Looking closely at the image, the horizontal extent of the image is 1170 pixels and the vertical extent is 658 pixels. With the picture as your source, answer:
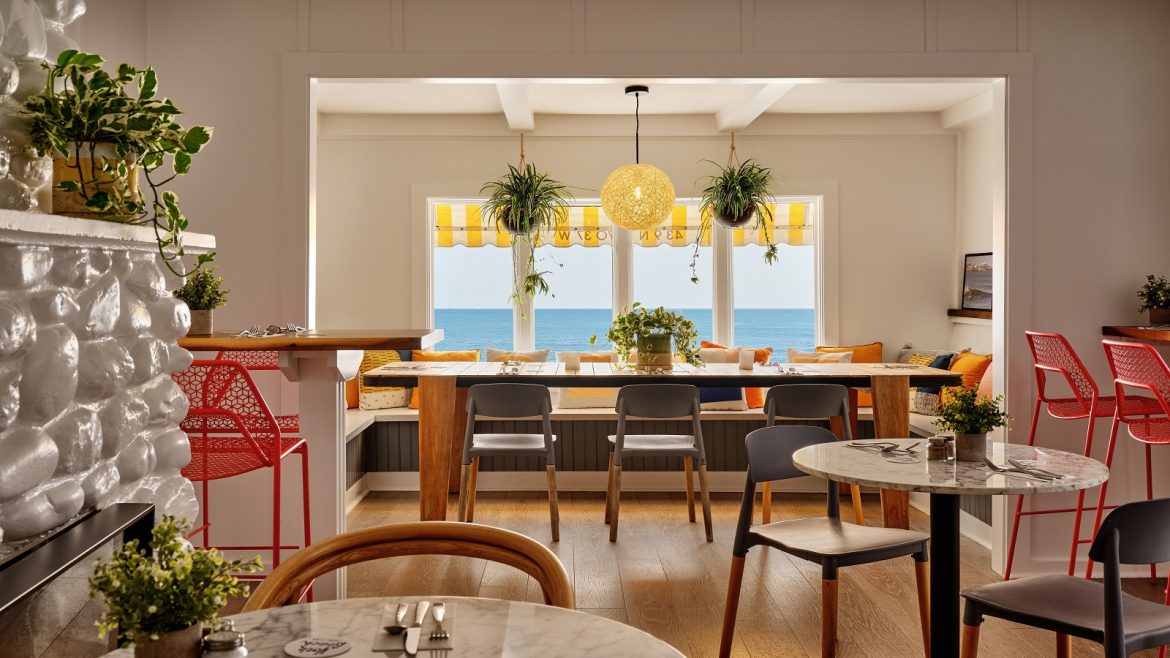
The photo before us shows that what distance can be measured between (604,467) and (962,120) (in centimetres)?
384

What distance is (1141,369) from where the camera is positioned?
3541 mm

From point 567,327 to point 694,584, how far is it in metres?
20.0

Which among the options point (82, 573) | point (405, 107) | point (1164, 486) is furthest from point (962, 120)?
point (82, 573)

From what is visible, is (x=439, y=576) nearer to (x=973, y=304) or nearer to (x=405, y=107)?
(x=405, y=107)

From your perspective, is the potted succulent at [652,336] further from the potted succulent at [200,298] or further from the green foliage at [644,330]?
the potted succulent at [200,298]

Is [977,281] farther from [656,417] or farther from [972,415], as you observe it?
[972,415]

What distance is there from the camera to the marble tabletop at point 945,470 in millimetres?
2299

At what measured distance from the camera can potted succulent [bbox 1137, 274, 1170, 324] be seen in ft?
13.3

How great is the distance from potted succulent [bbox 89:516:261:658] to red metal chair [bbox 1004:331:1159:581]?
3.64m

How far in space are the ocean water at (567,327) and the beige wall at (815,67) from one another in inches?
721

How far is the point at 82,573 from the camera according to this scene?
1775mm

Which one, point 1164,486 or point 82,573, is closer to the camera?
point 82,573

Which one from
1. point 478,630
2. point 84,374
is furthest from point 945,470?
point 84,374

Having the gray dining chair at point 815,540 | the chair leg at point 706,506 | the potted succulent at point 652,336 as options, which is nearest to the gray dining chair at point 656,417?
the chair leg at point 706,506
